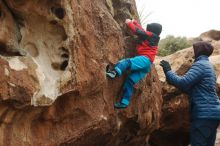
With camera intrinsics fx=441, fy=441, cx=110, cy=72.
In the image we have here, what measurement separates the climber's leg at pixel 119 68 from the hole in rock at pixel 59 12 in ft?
4.57

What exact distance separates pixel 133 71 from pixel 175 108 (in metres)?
4.06

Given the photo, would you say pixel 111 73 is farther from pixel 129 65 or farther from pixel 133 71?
pixel 133 71

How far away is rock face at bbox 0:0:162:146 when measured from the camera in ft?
20.8

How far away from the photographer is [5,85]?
19.8 feet

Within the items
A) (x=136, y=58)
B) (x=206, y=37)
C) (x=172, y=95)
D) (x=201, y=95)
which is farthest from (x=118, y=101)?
(x=206, y=37)

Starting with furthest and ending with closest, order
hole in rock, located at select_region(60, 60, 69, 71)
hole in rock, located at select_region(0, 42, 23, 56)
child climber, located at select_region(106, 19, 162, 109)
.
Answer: child climber, located at select_region(106, 19, 162, 109) → hole in rock, located at select_region(60, 60, 69, 71) → hole in rock, located at select_region(0, 42, 23, 56)

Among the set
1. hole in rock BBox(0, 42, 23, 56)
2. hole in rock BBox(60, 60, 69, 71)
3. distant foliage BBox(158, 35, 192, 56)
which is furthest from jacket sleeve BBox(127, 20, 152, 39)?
distant foliage BBox(158, 35, 192, 56)

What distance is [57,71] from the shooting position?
6.88m

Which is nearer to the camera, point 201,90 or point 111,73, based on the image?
point 111,73

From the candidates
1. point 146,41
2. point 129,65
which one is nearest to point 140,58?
point 129,65

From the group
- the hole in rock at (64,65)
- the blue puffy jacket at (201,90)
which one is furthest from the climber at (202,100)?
the hole in rock at (64,65)

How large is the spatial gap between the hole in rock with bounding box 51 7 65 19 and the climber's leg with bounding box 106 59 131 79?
1.39 metres

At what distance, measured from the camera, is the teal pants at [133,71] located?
7988 mm

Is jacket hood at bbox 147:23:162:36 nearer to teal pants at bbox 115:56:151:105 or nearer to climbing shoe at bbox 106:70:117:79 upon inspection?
teal pants at bbox 115:56:151:105
